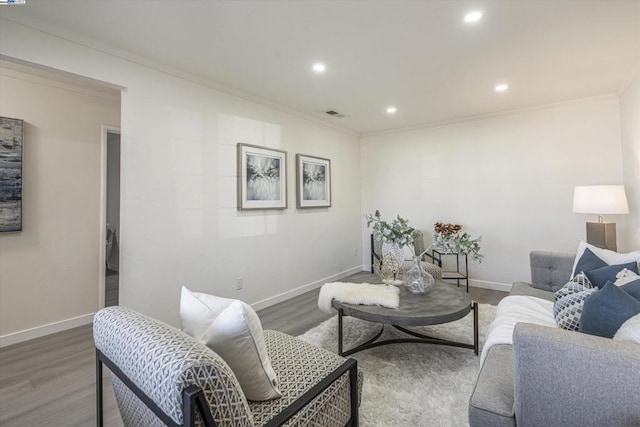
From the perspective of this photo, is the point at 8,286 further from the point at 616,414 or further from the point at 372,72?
the point at 616,414

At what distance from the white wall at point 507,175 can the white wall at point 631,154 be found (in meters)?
0.23

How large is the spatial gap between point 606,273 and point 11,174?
4745 mm

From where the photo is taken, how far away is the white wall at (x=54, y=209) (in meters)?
2.73

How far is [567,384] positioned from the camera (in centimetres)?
100

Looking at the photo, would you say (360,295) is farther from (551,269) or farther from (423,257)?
(423,257)

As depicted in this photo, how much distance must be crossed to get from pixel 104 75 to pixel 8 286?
211 cm

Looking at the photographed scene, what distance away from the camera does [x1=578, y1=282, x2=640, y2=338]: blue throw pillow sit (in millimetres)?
1164

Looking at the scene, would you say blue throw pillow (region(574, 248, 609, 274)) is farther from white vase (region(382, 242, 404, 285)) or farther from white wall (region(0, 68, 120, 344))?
white wall (region(0, 68, 120, 344))

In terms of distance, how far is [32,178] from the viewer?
2.84 metres

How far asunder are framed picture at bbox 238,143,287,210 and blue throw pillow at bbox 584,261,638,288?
2.98 m

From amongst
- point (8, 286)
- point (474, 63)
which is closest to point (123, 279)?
point (8, 286)

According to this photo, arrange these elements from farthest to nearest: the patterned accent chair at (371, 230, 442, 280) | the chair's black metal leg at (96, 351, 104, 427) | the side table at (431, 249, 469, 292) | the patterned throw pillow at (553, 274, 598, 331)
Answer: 1. the side table at (431, 249, 469, 292)
2. the patterned accent chair at (371, 230, 442, 280)
3. the patterned throw pillow at (553, 274, 598, 331)
4. the chair's black metal leg at (96, 351, 104, 427)

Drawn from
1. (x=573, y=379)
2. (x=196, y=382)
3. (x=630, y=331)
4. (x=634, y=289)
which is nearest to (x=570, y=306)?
(x=634, y=289)

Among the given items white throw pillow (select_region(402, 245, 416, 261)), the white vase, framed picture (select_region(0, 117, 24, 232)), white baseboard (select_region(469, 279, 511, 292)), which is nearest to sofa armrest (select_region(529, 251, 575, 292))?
white throw pillow (select_region(402, 245, 416, 261))
